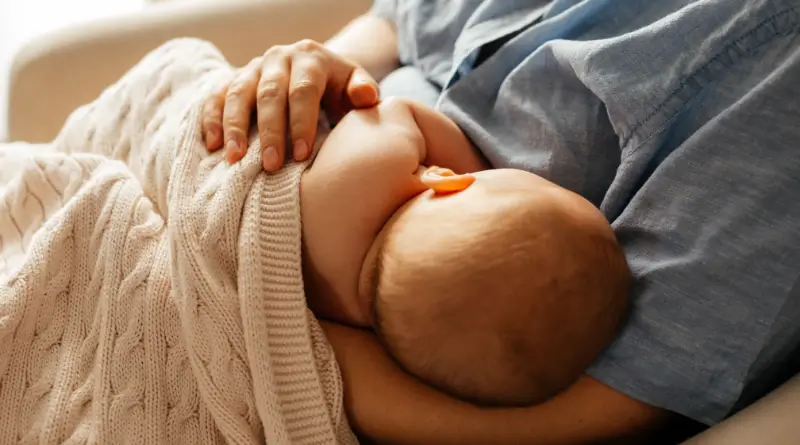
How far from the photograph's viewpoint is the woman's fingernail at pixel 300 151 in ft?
2.52

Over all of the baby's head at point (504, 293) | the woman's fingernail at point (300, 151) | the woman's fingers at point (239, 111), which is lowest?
the baby's head at point (504, 293)

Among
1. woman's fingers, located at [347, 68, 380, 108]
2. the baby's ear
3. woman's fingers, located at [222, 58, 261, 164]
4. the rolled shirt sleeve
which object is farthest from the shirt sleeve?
woman's fingers, located at [222, 58, 261, 164]

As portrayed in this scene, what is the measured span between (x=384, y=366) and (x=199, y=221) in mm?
232

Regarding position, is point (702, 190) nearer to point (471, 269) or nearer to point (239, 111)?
point (471, 269)

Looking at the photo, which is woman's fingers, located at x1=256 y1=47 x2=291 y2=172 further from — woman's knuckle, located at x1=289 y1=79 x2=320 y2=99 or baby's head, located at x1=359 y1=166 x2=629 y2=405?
baby's head, located at x1=359 y1=166 x2=629 y2=405

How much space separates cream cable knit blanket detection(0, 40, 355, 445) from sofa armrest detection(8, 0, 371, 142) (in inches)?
19.0

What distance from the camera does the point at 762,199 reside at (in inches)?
24.5

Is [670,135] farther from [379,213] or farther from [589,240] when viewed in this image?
[379,213]

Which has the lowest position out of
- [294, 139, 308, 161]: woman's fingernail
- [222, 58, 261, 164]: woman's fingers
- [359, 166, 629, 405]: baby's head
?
[359, 166, 629, 405]: baby's head

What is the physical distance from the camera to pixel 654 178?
680mm

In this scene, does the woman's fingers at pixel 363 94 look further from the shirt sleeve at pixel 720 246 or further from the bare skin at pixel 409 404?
the shirt sleeve at pixel 720 246

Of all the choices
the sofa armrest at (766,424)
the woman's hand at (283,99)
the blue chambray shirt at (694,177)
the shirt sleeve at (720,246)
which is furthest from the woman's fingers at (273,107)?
the sofa armrest at (766,424)

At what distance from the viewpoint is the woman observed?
63 cm

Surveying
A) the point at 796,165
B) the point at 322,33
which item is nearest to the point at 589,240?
the point at 796,165
